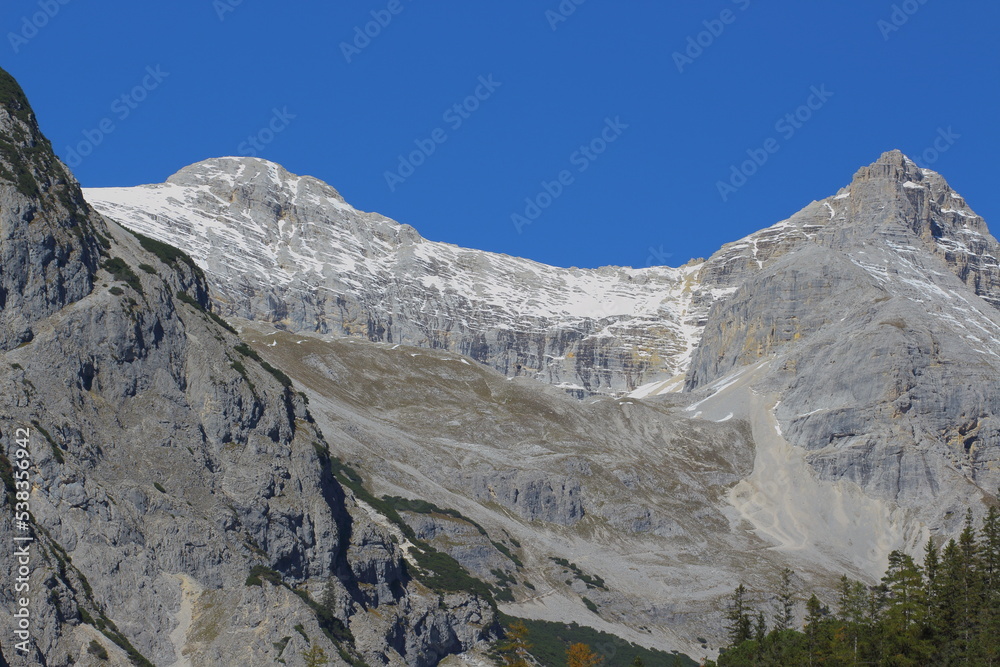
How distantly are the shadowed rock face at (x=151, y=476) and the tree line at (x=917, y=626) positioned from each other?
38687 mm

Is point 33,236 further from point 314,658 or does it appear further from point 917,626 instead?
point 917,626

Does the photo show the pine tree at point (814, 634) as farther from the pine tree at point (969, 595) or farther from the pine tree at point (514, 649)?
the pine tree at point (514, 649)

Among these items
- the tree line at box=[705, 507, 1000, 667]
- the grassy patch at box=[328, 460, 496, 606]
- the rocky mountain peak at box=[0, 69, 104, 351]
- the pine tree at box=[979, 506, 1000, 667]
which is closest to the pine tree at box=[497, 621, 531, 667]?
the grassy patch at box=[328, 460, 496, 606]

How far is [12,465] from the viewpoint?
100 metres

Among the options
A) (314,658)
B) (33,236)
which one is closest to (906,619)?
(314,658)

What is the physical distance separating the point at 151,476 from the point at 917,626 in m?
63.8


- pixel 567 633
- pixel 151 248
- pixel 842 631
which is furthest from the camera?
pixel 567 633

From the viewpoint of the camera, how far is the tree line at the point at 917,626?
8875cm

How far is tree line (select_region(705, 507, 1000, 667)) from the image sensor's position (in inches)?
3494

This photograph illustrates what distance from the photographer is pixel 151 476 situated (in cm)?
11356

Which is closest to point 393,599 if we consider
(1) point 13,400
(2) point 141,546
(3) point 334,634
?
(3) point 334,634

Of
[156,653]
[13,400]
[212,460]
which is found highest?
[212,460]

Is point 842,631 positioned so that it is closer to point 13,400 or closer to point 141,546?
point 141,546

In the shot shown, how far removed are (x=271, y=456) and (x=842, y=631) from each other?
5598cm
